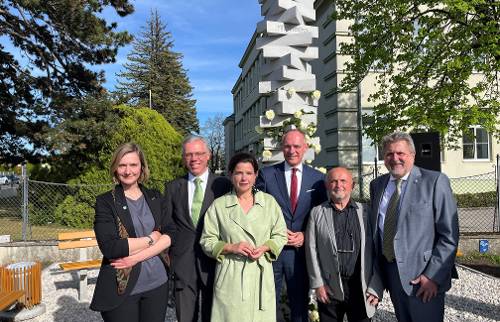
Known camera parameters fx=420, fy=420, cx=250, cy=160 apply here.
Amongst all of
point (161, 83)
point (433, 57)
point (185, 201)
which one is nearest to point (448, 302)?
point (185, 201)

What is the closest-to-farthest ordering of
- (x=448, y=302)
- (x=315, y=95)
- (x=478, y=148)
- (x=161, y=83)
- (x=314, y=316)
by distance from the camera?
(x=314, y=316) → (x=315, y=95) → (x=448, y=302) → (x=478, y=148) → (x=161, y=83)

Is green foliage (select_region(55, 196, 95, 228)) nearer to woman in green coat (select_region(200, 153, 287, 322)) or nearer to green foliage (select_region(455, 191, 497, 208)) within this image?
woman in green coat (select_region(200, 153, 287, 322))

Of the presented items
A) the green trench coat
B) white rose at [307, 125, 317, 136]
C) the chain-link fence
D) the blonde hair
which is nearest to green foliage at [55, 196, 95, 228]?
the chain-link fence

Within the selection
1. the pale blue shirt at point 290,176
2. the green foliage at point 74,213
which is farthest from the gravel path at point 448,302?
the green foliage at point 74,213

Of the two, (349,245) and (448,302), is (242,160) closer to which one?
(349,245)

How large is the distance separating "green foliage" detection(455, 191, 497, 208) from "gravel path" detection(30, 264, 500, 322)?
8.67m

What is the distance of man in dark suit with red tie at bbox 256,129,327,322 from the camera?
10.9 feet

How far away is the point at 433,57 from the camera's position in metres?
11.1

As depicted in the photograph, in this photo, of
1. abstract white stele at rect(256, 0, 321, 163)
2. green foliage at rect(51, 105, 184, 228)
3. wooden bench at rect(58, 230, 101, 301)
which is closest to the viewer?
abstract white stele at rect(256, 0, 321, 163)

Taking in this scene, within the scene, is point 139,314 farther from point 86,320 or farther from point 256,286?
point 86,320

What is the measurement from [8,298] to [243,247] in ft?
11.9

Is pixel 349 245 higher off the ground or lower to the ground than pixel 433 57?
lower

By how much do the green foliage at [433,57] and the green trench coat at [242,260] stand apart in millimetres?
7928

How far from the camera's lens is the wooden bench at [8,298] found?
4684mm
